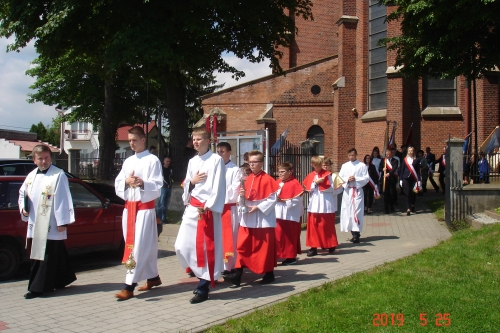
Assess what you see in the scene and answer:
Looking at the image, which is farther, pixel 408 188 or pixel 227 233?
pixel 408 188

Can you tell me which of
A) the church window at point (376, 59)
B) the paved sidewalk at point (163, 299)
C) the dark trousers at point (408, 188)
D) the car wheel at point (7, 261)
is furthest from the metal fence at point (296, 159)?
the church window at point (376, 59)

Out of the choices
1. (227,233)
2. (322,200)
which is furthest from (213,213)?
(322,200)

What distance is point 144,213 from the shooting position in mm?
7035

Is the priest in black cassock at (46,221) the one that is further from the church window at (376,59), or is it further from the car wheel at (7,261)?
the church window at (376,59)

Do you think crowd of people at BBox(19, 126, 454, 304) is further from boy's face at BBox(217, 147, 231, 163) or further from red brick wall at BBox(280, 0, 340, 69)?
red brick wall at BBox(280, 0, 340, 69)

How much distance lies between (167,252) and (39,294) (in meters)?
4.21

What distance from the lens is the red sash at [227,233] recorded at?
24.0ft

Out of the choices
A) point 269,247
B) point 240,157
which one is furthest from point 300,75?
point 269,247

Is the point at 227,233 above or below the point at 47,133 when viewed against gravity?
below

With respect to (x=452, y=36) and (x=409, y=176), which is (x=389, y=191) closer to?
(x=409, y=176)

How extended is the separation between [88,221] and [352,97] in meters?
21.1

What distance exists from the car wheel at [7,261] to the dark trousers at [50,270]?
159 centimetres

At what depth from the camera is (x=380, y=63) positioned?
87.0 ft

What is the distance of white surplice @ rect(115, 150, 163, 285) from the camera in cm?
698
